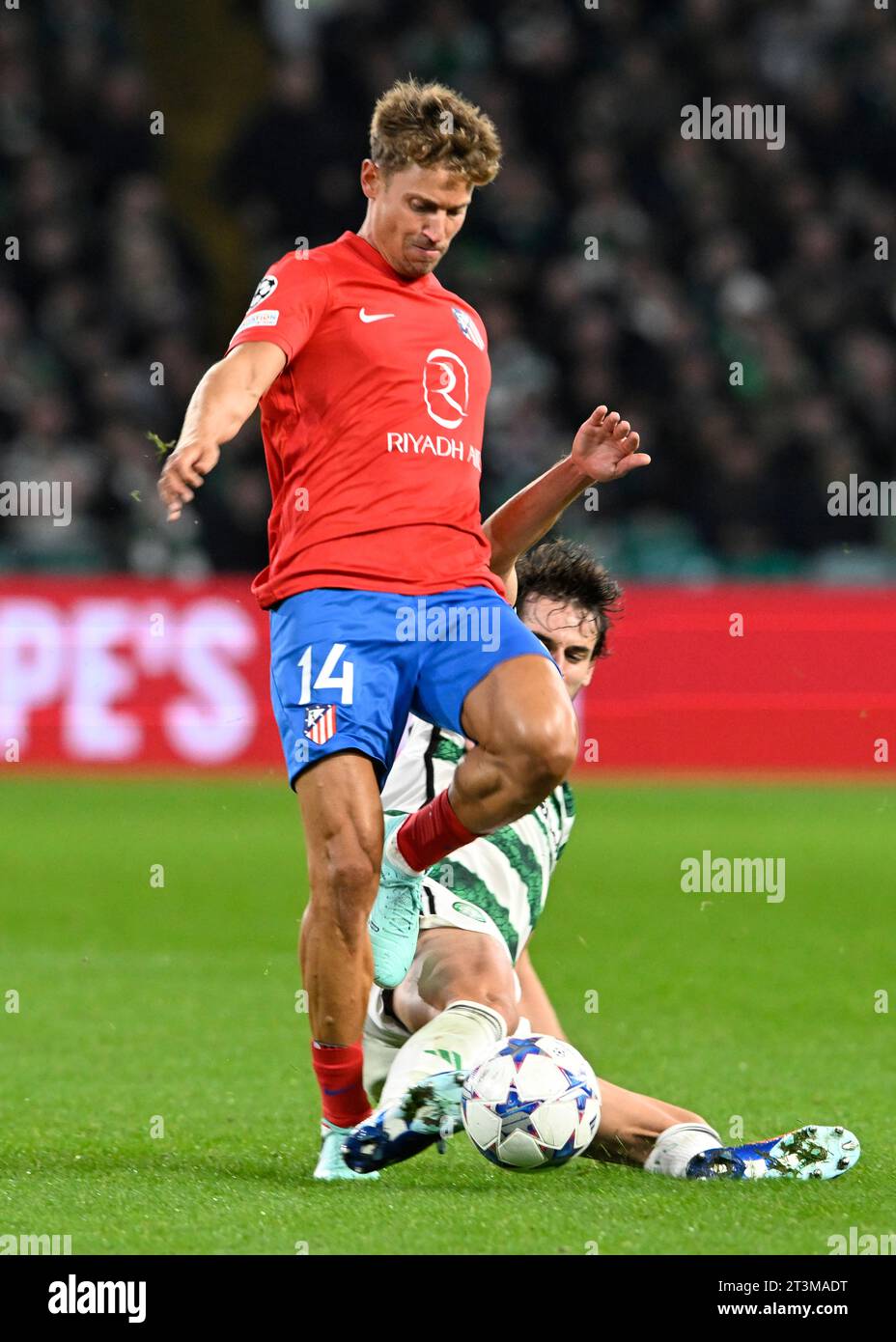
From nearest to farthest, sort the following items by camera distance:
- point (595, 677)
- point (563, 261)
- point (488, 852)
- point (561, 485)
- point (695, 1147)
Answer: point (695, 1147) < point (488, 852) < point (561, 485) < point (595, 677) < point (563, 261)

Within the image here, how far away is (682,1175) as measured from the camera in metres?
4.30

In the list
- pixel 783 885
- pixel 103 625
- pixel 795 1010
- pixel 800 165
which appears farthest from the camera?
pixel 800 165

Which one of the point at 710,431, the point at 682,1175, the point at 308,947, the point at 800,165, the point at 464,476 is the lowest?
the point at 682,1175

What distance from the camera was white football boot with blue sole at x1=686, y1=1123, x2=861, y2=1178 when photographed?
421 cm

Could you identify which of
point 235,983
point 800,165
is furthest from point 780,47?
point 235,983

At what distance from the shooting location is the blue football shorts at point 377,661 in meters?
4.35

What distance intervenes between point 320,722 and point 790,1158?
131 centimetres

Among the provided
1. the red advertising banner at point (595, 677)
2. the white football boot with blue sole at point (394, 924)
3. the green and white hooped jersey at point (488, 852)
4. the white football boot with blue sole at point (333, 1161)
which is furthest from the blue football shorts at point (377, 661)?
the red advertising banner at point (595, 677)

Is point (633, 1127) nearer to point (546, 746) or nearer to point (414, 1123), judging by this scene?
point (414, 1123)

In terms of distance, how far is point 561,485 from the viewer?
5000 mm

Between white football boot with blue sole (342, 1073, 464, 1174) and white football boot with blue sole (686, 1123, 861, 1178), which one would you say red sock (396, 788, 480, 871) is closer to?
white football boot with blue sole (342, 1073, 464, 1174)

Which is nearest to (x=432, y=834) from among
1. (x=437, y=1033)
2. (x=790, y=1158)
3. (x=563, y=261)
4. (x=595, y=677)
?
(x=437, y=1033)

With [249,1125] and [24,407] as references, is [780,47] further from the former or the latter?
[249,1125]

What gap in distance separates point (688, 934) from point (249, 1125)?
365cm
